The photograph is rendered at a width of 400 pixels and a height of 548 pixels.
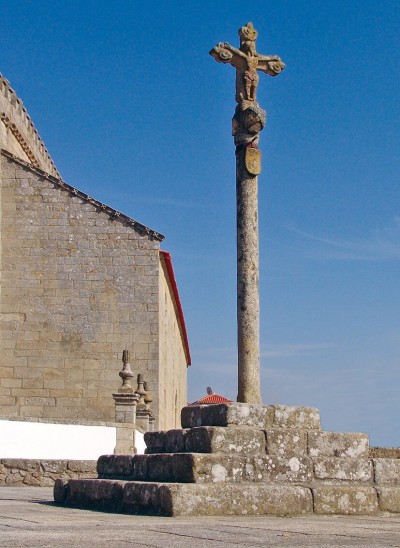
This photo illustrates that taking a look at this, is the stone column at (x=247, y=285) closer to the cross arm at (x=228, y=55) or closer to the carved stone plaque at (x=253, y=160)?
the carved stone plaque at (x=253, y=160)

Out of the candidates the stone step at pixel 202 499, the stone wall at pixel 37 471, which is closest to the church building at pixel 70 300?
the stone wall at pixel 37 471

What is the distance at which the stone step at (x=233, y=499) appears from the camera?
739cm

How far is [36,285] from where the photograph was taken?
22000 millimetres

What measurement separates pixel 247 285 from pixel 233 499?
2364mm

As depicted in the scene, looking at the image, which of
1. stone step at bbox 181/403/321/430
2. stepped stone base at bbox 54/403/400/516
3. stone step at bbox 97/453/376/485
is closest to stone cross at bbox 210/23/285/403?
stone step at bbox 181/403/321/430

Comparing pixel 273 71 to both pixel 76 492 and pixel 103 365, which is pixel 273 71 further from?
pixel 103 365

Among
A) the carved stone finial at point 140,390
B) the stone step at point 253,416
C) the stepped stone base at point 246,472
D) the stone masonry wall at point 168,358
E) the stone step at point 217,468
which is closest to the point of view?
the stepped stone base at point 246,472

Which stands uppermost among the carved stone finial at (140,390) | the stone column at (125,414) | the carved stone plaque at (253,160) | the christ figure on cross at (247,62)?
the christ figure on cross at (247,62)

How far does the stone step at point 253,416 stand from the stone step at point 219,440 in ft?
0.45

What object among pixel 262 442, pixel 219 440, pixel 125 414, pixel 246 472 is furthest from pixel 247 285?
pixel 125 414

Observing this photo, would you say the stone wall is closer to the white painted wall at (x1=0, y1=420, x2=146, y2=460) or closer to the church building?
the white painted wall at (x1=0, y1=420, x2=146, y2=460)

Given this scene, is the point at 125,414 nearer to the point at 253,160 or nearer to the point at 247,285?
the point at 247,285

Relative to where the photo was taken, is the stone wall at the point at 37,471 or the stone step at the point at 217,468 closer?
the stone step at the point at 217,468

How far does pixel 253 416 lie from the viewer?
8461mm
